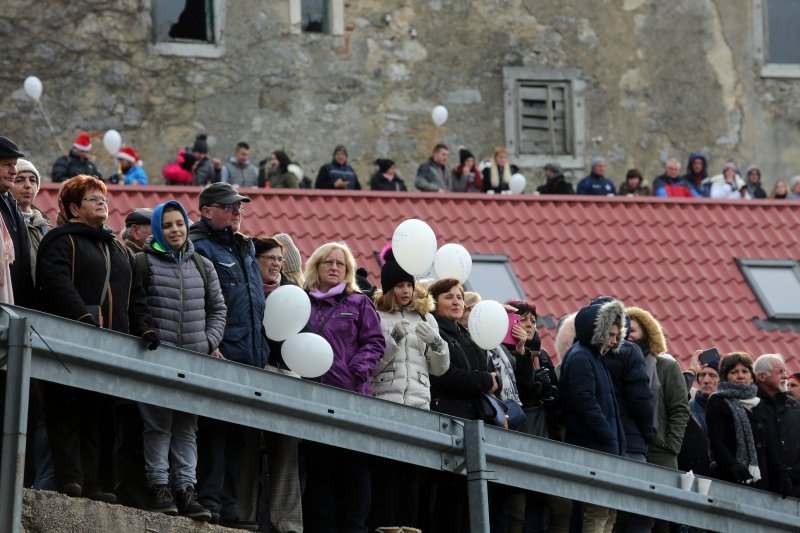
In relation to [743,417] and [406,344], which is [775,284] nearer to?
[743,417]

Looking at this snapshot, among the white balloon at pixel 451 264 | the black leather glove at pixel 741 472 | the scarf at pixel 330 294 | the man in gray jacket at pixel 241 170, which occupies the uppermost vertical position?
the man in gray jacket at pixel 241 170

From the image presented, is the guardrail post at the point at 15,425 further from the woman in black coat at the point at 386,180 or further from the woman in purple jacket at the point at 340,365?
the woman in black coat at the point at 386,180

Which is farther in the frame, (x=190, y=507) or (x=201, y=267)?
(x=201, y=267)

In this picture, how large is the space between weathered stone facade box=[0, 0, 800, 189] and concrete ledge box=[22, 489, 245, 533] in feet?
55.7

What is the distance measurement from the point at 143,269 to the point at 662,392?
3.99 meters

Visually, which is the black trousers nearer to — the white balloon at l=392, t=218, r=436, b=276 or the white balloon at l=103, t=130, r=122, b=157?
the white balloon at l=392, t=218, r=436, b=276

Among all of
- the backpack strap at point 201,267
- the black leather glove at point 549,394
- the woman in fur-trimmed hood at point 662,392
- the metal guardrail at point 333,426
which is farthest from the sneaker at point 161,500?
the woman in fur-trimmed hood at point 662,392

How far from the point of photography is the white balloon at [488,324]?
11523 mm

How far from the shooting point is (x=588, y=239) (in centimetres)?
2131

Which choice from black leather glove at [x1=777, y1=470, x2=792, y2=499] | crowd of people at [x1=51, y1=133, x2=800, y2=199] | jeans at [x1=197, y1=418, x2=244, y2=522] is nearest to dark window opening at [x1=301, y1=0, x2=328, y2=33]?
crowd of people at [x1=51, y1=133, x2=800, y2=199]

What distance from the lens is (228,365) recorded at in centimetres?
965

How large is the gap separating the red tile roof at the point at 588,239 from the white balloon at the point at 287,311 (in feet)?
28.5

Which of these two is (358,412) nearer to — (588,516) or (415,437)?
(415,437)

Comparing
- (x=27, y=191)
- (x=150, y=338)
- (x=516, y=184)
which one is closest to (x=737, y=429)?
(x=150, y=338)
